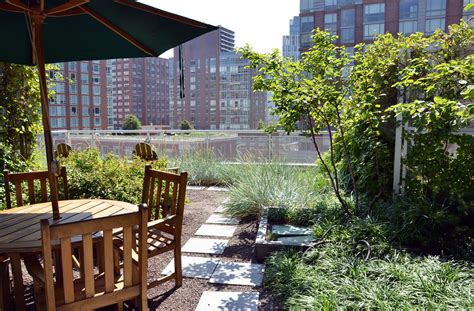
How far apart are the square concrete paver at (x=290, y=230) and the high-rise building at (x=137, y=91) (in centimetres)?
10552

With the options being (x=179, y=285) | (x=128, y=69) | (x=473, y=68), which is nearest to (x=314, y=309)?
(x=179, y=285)

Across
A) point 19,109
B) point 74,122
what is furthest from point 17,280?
point 74,122

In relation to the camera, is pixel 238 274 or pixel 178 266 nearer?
pixel 178 266

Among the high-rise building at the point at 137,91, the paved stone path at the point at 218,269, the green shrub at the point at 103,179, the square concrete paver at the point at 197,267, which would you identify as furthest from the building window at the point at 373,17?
the high-rise building at the point at 137,91

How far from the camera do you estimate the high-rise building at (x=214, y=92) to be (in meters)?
82.9

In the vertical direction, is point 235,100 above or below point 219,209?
above

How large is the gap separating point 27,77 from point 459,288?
511 cm

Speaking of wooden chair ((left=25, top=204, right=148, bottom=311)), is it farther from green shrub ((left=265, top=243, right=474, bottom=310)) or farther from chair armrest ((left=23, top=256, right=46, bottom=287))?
green shrub ((left=265, top=243, right=474, bottom=310))

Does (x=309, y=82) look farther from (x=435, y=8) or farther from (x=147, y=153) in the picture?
(x=435, y=8)

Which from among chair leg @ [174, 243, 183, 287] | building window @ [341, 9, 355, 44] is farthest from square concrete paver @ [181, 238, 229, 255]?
building window @ [341, 9, 355, 44]

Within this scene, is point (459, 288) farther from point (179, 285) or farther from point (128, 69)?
point (128, 69)

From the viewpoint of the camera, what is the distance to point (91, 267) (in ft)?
5.19

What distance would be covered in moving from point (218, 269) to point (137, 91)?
4308 inches

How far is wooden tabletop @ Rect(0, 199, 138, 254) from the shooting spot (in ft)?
5.87
